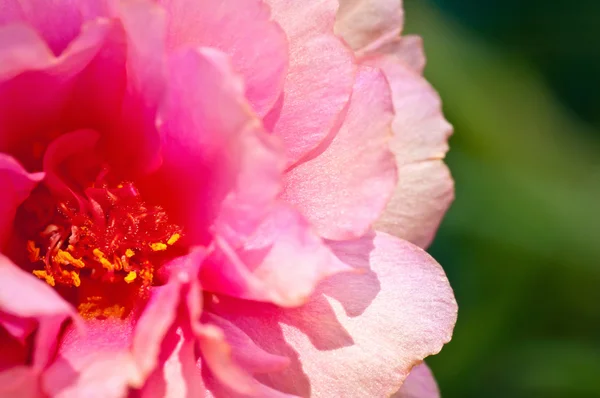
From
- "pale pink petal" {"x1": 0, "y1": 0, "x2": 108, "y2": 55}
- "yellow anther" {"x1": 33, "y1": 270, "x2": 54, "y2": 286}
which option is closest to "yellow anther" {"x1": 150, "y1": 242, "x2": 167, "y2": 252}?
"yellow anther" {"x1": 33, "y1": 270, "x2": 54, "y2": 286}

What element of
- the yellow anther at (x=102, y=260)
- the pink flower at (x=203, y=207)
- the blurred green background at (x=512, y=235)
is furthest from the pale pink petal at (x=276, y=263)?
the blurred green background at (x=512, y=235)

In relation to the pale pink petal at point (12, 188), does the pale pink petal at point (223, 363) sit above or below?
below

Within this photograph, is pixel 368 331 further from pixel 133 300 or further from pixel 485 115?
pixel 485 115

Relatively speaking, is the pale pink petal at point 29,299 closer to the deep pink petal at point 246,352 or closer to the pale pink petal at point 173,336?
the pale pink petal at point 173,336

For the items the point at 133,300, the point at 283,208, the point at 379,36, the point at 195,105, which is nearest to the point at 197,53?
the point at 195,105

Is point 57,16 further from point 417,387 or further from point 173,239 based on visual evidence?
point 417,387

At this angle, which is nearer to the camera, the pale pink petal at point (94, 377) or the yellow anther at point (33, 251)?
the pale pink petal at point (94, 377)

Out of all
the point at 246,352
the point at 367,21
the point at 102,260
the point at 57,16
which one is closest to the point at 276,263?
the point at 246,352
